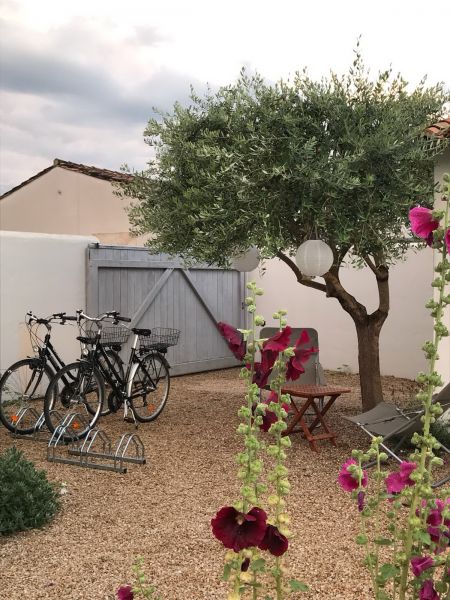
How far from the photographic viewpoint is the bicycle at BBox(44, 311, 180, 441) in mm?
6992

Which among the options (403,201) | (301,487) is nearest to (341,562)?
(301,487)

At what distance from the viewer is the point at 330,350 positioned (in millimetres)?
12812

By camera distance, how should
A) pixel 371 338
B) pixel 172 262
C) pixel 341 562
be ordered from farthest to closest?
pixel 172 262, pixel 371 338, pixel 341 562

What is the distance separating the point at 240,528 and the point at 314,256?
4.81 m

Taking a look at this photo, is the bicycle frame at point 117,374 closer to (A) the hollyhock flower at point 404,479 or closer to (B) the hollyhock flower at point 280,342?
(A) the hollyhock flower at point 404,479

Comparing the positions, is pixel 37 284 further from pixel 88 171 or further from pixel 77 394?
pixel 88 171

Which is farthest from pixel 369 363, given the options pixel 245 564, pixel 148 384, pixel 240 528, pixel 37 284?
pixel 240 528

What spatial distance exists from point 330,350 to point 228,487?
25.4 ft

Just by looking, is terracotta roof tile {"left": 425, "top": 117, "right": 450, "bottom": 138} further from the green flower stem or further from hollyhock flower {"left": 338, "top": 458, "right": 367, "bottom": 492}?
hollyhock flower {"left": 338, "top": 458, "right": 367, "bottom": 492}

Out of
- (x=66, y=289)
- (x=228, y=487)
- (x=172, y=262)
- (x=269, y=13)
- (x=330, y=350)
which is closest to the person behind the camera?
(x=228, y=487)

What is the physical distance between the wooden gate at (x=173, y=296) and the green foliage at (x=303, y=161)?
355 centimetres

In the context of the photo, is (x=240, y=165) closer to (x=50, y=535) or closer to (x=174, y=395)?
(x=50, y=535)

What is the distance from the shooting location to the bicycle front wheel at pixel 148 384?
25.7 feet

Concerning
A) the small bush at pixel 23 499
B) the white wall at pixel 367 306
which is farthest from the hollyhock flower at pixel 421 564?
the white wall at pixel 367 306
